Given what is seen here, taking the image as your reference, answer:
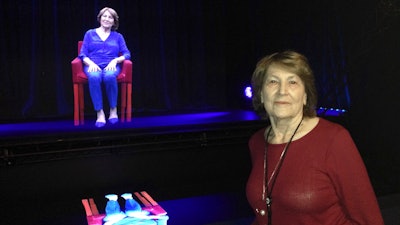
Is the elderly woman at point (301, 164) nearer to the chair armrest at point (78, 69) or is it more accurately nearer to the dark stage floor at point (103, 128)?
the dark stage floor at point (103, 128)

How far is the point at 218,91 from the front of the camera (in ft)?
21.9

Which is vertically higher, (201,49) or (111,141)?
(201,49)

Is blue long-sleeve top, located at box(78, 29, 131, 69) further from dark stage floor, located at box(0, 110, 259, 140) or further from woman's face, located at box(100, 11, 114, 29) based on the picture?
dark stage floor, located at box(0, 110, 259, 140)

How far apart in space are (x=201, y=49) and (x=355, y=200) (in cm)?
556

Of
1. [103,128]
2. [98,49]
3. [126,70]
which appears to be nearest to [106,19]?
[98,49]

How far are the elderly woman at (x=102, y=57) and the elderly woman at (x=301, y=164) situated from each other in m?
3.18

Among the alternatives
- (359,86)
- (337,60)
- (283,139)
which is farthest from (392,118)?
(283,139)

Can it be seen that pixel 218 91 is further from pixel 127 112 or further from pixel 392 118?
pixel 392 118

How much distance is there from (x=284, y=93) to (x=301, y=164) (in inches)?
8.9

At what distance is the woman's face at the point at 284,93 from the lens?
1.21 meters

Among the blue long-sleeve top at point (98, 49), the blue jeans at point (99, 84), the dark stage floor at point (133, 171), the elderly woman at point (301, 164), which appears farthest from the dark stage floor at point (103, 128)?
the elderly woman at point (301, 164)

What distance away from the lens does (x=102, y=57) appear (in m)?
4.26

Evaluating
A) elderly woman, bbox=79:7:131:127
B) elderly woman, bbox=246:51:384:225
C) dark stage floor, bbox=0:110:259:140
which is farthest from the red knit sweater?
elderly woman, bbox=79:7:131:127

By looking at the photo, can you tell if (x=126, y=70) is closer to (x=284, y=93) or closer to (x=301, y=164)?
(x=284, y=93)
